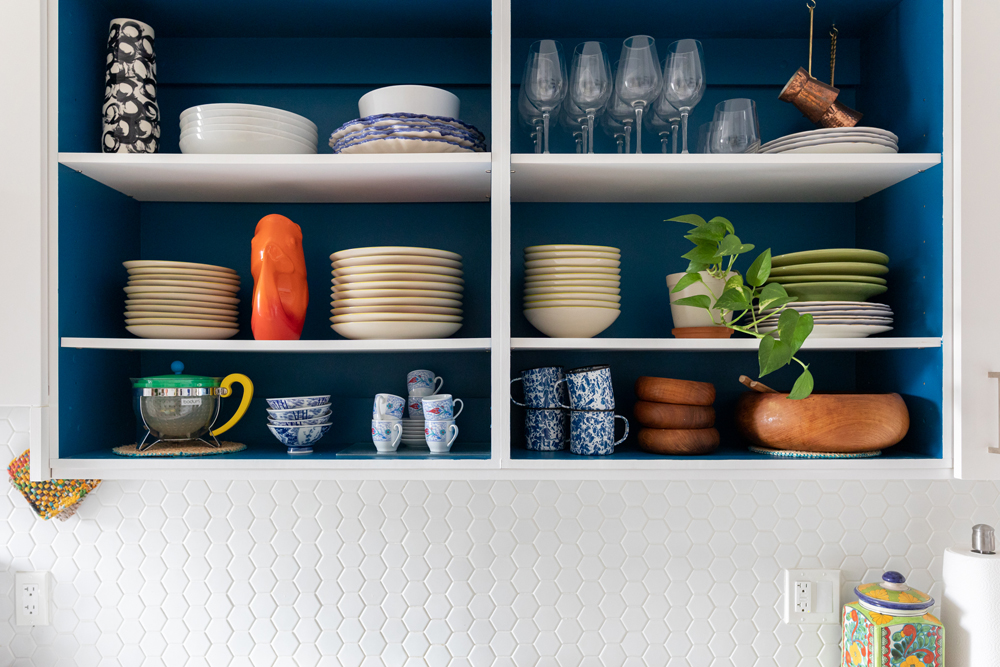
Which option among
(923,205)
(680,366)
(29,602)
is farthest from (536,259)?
(29,602)

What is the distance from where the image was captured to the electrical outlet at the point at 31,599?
1323 millimetres

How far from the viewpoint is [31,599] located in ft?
4.35

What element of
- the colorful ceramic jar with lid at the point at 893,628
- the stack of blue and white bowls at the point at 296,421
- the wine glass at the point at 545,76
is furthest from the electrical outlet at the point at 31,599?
the colorful ceramic jar with lid at the point at 893,628

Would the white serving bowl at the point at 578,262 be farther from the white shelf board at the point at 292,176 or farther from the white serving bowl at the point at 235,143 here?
the white serving bowl at the point at 235,143

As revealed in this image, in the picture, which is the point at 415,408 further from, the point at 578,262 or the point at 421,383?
the point at 578,262

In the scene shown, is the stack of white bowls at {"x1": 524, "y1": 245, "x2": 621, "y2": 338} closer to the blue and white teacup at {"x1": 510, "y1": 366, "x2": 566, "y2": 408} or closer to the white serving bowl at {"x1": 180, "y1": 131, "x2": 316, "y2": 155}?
the blue and white teacup at {"x1": 510, "y1": 366, "x2": 566, "y2": 408}

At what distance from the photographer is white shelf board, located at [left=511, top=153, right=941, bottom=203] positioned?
106 cm

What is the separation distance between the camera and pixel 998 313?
40.7 inches

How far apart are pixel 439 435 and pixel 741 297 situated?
567mm

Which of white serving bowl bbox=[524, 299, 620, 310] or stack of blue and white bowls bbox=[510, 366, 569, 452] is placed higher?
white serving bowl bbox=[524, 299, 620, 310]

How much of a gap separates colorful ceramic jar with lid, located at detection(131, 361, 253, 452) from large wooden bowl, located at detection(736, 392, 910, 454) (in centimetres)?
101

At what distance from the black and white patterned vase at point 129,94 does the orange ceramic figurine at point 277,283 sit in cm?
27

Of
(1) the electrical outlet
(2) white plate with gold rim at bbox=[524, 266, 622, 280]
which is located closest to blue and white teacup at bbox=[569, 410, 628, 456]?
(2) white plate with gold rim at bbox=[524, 266, 622, 280]

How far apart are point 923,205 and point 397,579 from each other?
48.8 inches
